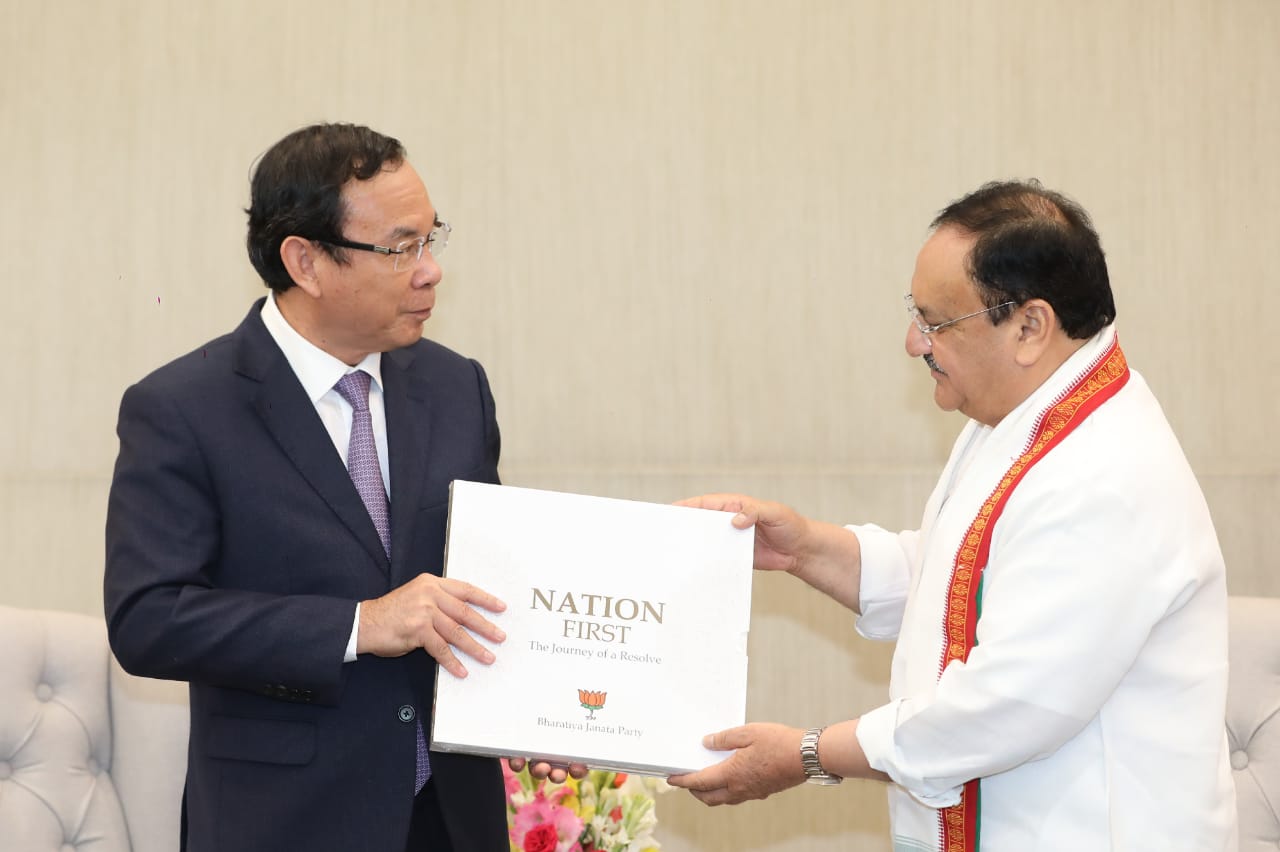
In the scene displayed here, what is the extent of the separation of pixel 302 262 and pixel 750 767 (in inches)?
44.2

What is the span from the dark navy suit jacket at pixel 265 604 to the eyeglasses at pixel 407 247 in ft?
0.76

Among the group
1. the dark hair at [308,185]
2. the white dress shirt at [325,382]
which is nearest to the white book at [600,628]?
the white dress shirt at [325,382]

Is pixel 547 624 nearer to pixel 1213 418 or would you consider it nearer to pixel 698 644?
pixel 698 644

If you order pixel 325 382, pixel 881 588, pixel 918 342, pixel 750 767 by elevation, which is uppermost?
pixel 918 342

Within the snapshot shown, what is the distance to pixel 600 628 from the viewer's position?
206cm

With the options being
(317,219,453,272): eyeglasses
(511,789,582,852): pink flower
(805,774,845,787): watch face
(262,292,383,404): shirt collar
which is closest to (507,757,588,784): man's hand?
(511,789,582,852): pink flower

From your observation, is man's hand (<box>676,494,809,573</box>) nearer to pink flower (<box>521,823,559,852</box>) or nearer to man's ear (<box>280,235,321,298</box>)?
pink flower (<box>521,823,559,852</box>)

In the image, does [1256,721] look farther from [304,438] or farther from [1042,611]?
[304,438]

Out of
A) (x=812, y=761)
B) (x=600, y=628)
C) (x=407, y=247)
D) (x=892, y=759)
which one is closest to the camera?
(x=892, y=759)

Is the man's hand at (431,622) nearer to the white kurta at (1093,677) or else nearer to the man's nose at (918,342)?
the white kurta at (1093,677)

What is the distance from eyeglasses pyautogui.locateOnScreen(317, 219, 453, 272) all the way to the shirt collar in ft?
0.56

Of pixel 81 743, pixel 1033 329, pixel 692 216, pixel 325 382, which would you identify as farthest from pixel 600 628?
pixel 692 216

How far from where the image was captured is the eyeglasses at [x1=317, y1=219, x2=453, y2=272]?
2131 millimetres

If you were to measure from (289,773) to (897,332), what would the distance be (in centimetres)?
203
